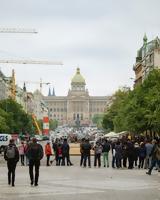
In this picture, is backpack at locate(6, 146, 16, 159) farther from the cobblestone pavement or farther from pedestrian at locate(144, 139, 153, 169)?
pedestrian at locate(144, 139, 153, 169)

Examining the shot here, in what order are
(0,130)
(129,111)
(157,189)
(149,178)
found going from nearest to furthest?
1. (157,189)
2. (149,178)
3. (129,111)
4. (0,130)

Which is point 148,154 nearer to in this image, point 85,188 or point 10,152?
point 85,188

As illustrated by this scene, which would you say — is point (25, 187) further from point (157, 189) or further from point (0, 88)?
point (0, 88)

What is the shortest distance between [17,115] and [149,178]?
11037cm

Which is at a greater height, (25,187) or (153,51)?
(153,51)

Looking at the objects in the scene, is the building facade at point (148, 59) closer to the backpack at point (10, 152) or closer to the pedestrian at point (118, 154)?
the pedestrian at point (118, 154)

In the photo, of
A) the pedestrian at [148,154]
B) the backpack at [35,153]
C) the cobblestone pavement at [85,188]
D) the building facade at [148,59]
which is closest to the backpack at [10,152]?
the backpack at [35,153]

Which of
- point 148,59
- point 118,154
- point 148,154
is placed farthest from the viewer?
point 148,59

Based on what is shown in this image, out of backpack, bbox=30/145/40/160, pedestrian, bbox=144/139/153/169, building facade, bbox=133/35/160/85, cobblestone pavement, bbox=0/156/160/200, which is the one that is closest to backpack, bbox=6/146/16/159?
backpack, bbox=30/145/40/160

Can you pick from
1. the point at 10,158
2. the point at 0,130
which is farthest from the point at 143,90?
the point at 10,158

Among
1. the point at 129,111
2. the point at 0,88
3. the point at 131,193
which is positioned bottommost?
the point at 131,193

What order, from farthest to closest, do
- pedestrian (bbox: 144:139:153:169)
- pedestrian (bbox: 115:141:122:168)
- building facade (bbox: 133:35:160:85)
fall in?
building facade (bbox: 133:35:160:85)
pedestrian (bbox: 115:141:122:168)
pedestrian (bbox: 144:139:153:169)

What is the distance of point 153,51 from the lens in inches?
5310

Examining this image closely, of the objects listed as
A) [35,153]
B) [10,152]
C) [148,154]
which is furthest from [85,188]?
[148,154]
